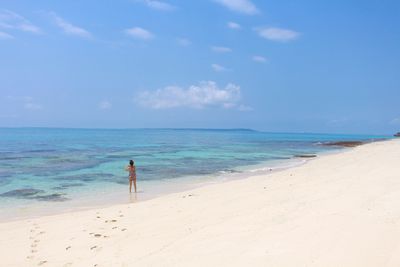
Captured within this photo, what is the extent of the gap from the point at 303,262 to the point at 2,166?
29004mm

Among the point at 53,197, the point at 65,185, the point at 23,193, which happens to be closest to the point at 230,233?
the point at 53,197

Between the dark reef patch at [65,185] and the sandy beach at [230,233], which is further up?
the sandy beach at [230,233]

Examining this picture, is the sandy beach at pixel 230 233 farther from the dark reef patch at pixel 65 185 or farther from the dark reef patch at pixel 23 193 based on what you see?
the dark reef patch at pixel 65 185

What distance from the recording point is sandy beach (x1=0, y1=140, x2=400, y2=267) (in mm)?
6406

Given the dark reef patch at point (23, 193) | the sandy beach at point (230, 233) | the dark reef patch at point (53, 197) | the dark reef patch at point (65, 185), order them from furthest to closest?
the dark reef patch at point (65, 185), the dark reef patch at point (23, 193), the dark reef patch at point (53, 197), the sandy beach at point (230, 233)

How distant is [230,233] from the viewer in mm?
7926

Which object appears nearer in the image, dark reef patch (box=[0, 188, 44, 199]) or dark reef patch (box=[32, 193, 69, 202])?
dark reef patch (box=[32, 193, 69, 202])

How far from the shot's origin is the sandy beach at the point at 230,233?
6.41 metres

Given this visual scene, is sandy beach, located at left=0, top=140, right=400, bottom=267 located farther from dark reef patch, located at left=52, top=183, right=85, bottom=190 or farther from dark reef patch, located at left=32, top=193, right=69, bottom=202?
dark reef patch, located at left=52, top=183, right=85, bottom=190

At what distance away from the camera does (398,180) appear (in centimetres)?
1305

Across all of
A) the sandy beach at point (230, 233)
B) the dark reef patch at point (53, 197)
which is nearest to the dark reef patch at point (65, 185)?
the dark reef patch at point (53, 197)

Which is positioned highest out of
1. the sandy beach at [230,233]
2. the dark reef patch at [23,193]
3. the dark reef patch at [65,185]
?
the sandy beach at [230,233]

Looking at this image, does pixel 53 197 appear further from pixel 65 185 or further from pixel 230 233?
pixel 230 233

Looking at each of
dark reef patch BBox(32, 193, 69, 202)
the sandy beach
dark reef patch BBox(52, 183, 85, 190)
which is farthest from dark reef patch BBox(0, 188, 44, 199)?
the sandy beach
